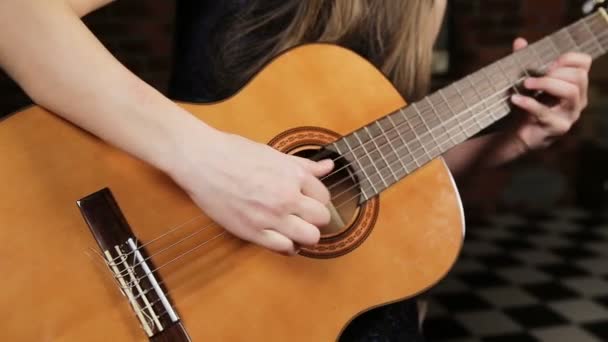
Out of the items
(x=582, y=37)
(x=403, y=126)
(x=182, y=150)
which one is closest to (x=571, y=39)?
(x=582, y=37)

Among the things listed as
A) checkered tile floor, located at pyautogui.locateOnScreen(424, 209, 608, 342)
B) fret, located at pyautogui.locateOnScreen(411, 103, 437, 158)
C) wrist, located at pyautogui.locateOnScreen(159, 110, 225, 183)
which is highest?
wrist, located at pyautogui.locateOnScreen(159, 110, 225, 183)

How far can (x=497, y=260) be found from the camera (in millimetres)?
2789

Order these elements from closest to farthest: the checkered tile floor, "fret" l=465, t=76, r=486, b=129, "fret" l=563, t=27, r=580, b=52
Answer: "fret" l=465, t=76, r=486, b=129 → "fret" l=563, t=27, r=580, b=52 → the checkered tile floor

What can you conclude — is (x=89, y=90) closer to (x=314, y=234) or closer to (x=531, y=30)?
(x=314, y=234)

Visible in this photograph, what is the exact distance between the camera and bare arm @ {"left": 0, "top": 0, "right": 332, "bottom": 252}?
67 cm

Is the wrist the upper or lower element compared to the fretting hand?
upper

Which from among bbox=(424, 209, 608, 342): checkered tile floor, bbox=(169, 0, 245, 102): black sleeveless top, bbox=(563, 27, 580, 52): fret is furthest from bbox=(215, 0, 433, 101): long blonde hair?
bbox=(424, 209, 608, 342): checkered tile floor

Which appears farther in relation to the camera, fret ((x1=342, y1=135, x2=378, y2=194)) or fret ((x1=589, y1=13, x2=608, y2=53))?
fret ((x1=589, y1=13, x2=608, y2=53))

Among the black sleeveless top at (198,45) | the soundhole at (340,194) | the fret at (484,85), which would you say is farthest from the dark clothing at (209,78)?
the fret at (484,85)

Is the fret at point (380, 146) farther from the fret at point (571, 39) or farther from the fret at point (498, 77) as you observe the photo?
the fret at point (571, 39)

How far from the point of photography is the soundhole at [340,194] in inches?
32.3

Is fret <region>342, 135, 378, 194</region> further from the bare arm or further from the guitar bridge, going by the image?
the guitar bridge

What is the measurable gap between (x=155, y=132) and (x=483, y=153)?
65 centimetres

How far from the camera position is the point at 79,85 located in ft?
2.20
